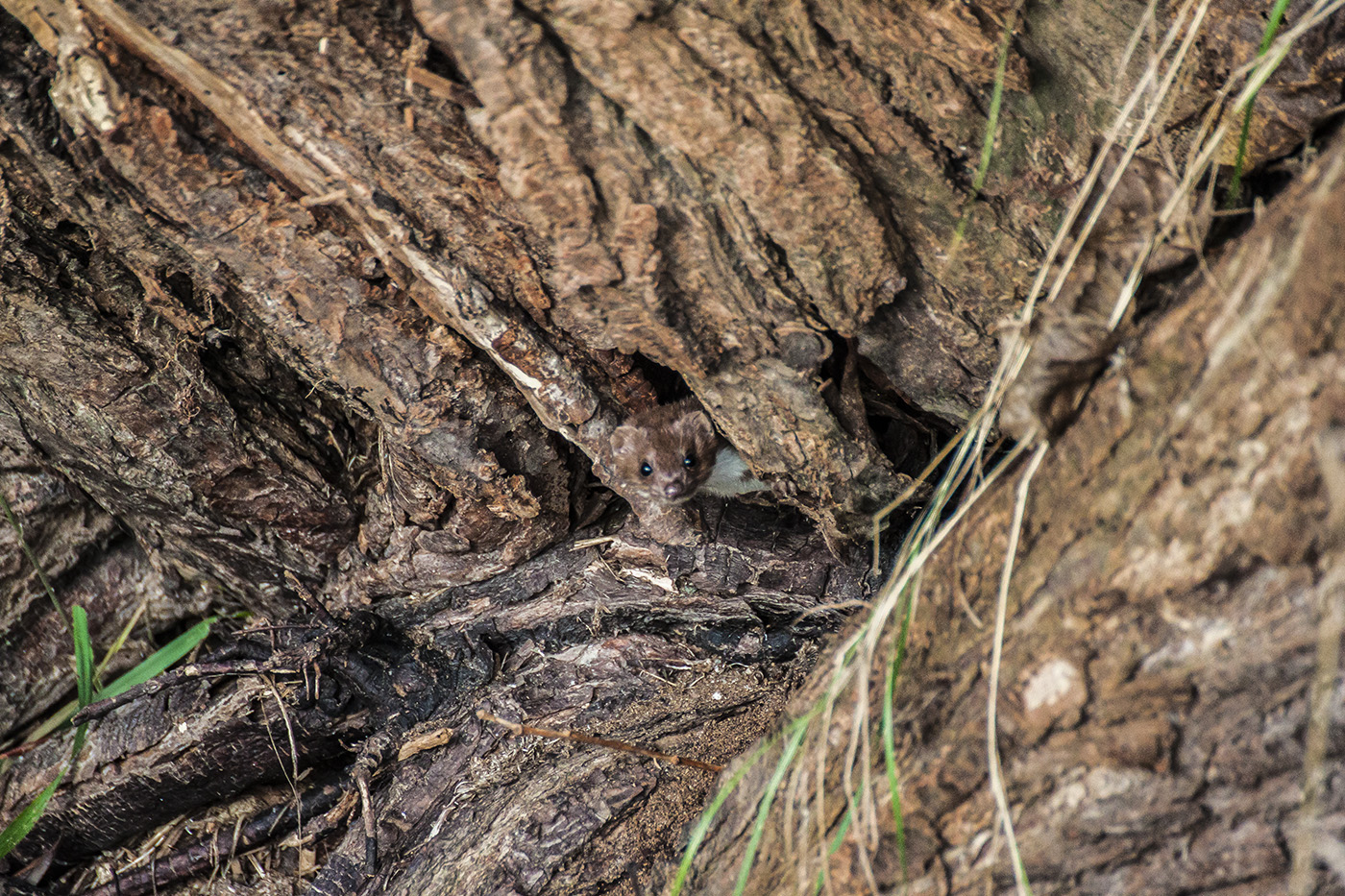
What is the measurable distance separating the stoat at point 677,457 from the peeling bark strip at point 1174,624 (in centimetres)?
167

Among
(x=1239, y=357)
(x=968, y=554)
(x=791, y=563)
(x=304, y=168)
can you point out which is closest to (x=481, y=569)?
(x=791, y=563)

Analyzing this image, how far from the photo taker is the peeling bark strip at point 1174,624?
1.17 m

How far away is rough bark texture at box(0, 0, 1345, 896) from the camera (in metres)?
1.29

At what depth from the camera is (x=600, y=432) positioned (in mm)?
2955

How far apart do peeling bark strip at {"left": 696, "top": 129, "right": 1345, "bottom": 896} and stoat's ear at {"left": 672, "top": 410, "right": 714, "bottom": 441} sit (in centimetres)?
189

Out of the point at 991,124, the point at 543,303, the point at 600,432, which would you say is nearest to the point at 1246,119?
the point at 991,124

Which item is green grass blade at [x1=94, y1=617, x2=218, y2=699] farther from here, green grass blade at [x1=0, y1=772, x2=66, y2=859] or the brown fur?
the brown fur

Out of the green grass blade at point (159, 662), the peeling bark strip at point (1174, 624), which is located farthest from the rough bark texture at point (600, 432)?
the green grass blade at point (159, 662)

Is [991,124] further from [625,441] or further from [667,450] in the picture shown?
[667,450]

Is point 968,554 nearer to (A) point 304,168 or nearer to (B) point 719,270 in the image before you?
(B) point 719,270

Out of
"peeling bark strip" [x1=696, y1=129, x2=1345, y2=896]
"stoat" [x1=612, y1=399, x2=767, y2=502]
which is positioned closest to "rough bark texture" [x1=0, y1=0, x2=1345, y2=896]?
"peeling bark strip" [x1=696, y1=129, x2=1345, y2=896]

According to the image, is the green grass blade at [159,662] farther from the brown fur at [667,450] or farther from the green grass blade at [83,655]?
the brown fur at [667,450]

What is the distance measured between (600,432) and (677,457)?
0.49m

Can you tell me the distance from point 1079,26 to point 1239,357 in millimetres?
1015
